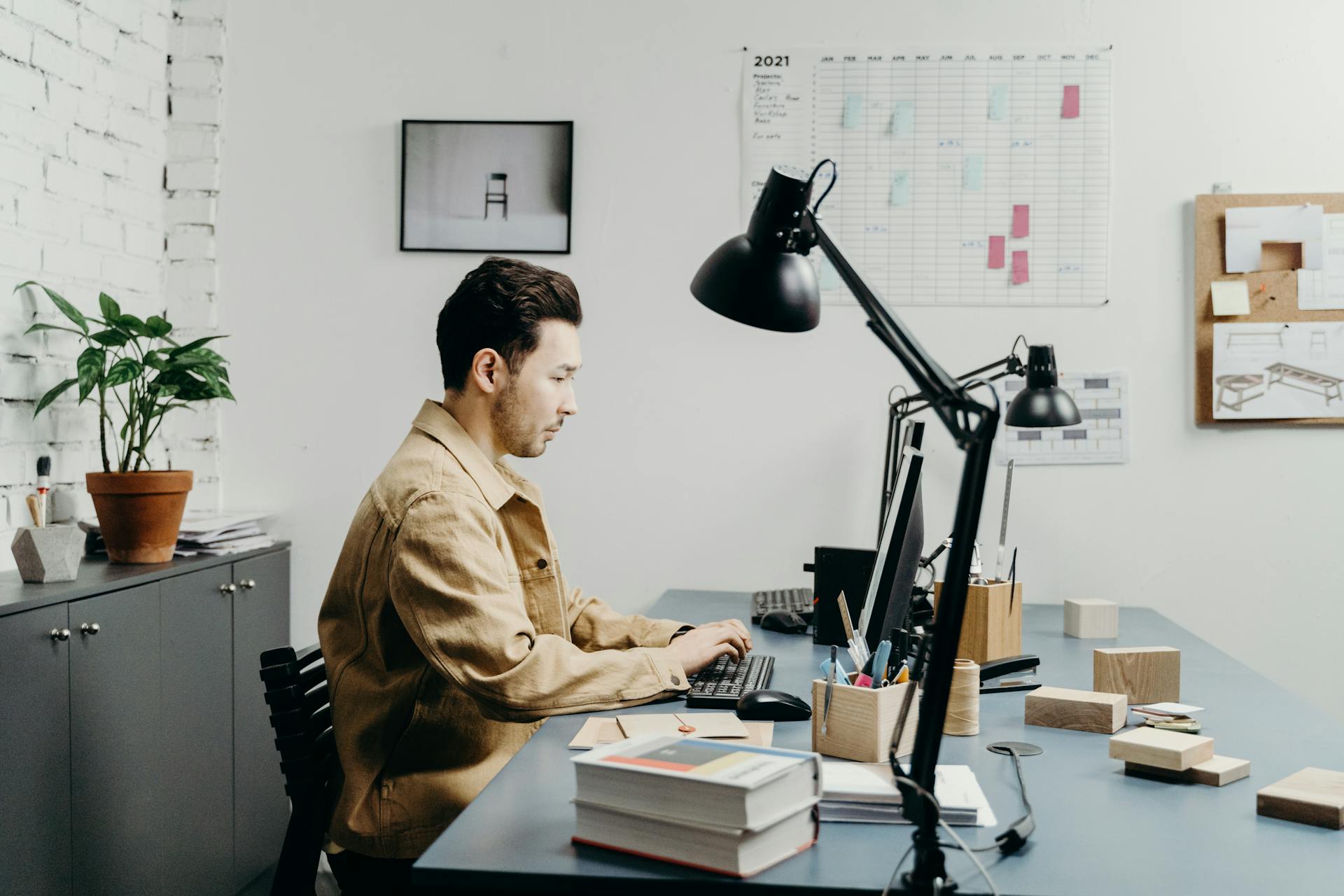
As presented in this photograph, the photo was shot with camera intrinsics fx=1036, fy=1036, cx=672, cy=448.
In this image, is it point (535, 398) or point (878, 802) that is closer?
point (878, 802)

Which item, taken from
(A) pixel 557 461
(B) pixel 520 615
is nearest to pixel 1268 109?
(A) pixel 557 461

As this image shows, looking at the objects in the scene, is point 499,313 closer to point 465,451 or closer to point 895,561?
point 465,451

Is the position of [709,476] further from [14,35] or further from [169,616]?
[14,35]

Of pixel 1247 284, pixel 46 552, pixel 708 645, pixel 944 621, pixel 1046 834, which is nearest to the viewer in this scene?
pixel 944 621

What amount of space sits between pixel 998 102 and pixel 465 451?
1.84m

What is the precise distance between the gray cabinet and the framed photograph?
98cm

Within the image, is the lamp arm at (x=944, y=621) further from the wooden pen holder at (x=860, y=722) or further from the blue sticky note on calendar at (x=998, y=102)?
the blue sticky note on calendar at (x=998, y=102)

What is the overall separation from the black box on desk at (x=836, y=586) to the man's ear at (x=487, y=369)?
76 centimetres

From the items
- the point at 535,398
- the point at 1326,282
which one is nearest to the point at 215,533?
the point at 535,398

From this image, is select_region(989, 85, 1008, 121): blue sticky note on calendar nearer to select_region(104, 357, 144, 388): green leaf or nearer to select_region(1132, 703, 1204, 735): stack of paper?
select_region(1132, 703, 1204, 735): stack of paper

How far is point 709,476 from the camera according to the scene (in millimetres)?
2764

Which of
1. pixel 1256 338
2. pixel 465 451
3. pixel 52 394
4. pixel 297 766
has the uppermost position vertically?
pixel 1256 338

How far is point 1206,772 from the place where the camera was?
3.89 feet

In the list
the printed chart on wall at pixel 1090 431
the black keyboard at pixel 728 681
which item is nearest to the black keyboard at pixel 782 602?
the black keyboard at pixel 728 681
